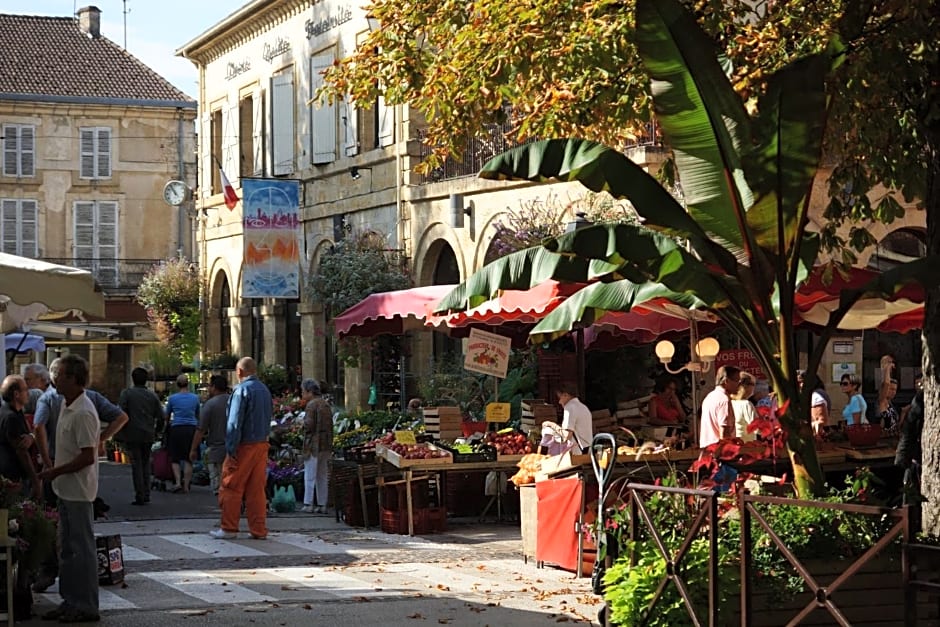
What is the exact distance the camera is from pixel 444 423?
711 inches

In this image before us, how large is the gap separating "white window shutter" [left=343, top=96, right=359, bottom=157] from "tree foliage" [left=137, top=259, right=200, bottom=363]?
10.6 metres

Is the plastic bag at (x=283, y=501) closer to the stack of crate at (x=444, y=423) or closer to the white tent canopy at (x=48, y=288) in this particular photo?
the stack of crate at (x=444, y=423)

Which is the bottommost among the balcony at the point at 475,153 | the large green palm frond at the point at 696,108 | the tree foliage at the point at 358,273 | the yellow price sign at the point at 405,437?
the yellow price sign at the point at 405,437

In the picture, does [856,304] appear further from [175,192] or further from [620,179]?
[175,192]

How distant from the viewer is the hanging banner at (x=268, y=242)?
28859 mm

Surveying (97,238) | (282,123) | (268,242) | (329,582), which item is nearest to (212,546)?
(329,582)

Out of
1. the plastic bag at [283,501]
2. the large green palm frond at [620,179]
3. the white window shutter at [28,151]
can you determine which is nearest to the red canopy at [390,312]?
the plastic bag at [283,501]

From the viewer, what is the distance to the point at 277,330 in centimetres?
3384

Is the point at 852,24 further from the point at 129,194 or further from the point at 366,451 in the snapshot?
the point at 129,194

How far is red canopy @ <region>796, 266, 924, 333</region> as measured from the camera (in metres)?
12.6

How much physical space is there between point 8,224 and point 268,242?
20304 mm

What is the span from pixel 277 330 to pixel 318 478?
15.8 meters

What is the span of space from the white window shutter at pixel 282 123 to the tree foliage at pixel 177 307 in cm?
697

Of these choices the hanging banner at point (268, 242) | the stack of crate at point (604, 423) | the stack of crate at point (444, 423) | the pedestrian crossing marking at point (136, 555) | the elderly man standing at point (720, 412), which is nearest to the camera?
the elderly man standing at point (720, 412)
